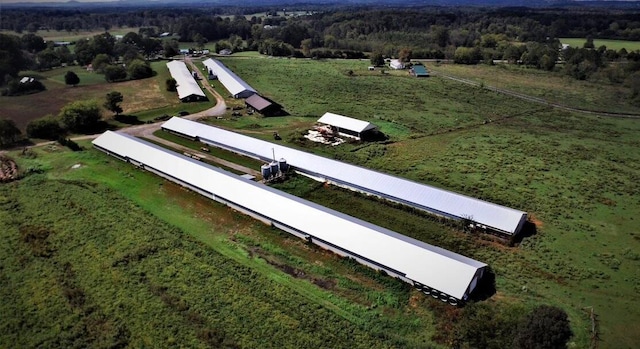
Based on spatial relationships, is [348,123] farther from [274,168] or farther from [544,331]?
[544,331]


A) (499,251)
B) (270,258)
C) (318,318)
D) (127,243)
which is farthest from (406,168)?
(127,243)

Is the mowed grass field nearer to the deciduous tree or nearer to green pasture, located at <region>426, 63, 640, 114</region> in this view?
the deciduous tree

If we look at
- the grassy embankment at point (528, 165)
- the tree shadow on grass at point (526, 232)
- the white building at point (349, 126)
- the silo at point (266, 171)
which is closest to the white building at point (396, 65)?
the grassy embankment at point (528, 165)

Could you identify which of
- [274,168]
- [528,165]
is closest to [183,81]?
[274,168]

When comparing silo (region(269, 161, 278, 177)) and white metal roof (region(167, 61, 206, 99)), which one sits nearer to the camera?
silo (region(269, 161, 278, 177))

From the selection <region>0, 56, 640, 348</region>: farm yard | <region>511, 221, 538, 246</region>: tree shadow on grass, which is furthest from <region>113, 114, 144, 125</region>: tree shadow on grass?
<region>511, 221, 538, 246</region>: tree shadow on grass

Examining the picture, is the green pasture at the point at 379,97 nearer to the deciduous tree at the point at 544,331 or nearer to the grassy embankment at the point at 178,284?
the grassy embankment at the point at 178,284

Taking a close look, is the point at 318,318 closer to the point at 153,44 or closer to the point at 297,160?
the point at 297,160
